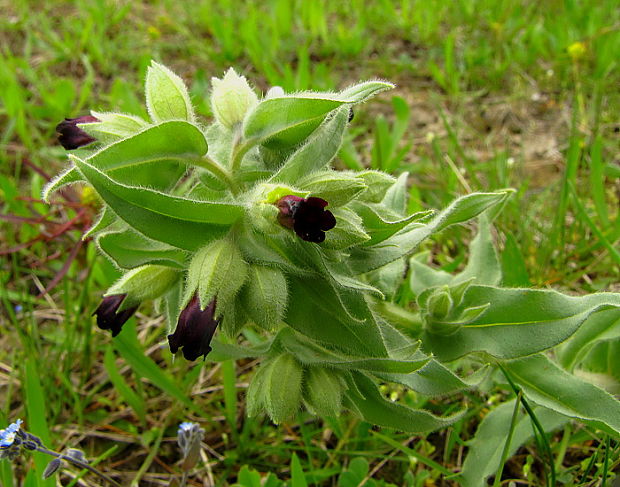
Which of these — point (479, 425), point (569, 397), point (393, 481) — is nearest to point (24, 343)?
point (393, 481)

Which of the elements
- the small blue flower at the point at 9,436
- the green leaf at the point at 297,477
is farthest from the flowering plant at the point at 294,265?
the small blue flower at the point at 9,436

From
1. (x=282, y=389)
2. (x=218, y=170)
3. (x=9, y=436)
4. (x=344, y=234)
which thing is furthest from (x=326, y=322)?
(x=9, y=436)

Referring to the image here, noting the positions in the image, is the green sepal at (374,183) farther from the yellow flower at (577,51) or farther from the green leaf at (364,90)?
the yellow flower at (577,51)

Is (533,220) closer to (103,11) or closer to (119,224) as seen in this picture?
(119,224)

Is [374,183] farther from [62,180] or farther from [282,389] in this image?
[62,180]

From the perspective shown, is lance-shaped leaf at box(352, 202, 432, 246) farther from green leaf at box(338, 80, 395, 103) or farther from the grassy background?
the grassy background

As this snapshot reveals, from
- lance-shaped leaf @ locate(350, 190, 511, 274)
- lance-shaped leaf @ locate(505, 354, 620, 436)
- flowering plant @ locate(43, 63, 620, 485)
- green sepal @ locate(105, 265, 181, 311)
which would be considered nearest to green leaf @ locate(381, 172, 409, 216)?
flowering plant @ locate(43, 63, 620, 485)
